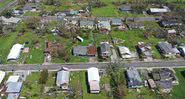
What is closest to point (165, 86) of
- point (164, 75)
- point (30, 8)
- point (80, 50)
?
point (164, 75)

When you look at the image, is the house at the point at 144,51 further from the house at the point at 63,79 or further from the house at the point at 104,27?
the house at the point at 63,79

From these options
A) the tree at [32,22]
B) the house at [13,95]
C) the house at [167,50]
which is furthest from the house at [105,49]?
the tree at [32,22]

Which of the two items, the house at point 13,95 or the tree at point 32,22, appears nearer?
the house at point 13,95

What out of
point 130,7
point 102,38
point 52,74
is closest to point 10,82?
point 52,74

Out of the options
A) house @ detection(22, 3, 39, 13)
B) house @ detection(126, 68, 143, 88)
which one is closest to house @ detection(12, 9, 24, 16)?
house @ detection(22, 3, 39, 13)

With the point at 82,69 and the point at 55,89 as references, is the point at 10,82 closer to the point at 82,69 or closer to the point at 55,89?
the point at 55,89

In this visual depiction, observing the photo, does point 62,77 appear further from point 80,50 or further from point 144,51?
point 144,51
